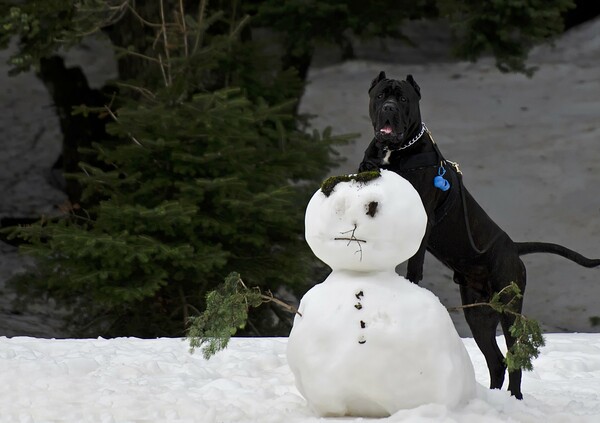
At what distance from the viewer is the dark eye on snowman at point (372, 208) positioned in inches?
182

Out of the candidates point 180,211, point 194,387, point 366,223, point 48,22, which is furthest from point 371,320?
point 48,22

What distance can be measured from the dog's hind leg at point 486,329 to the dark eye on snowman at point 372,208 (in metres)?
1.14

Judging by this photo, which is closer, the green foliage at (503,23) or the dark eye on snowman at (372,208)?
the dark eye on snowman at (372,208)

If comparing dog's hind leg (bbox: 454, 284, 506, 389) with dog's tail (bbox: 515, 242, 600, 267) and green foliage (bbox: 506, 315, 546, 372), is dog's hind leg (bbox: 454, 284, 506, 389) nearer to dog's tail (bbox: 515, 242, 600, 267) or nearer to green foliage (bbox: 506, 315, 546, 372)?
dog's tail (bbox: 515, 242, 600, 267)

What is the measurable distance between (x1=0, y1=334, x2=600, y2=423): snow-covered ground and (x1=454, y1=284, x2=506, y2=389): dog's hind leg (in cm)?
22

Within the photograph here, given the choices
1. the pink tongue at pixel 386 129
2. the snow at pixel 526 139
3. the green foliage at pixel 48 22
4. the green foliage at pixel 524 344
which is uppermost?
the pink tongue at pixel 386 129

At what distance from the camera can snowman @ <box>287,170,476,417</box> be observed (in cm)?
453

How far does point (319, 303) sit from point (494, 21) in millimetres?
7483

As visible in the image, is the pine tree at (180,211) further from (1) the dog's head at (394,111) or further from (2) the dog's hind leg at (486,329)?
(1) the dog's head at (394,111)

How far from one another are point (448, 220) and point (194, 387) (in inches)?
67.2

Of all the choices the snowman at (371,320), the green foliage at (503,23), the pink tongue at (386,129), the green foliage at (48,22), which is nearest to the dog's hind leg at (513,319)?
the snowman at (371,320)

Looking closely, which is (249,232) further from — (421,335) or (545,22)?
(421,335)

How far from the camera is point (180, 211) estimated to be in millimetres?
8664

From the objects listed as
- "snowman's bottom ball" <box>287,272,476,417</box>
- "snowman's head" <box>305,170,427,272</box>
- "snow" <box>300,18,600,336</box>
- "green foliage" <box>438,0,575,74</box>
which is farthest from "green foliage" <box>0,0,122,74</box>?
"snowman's bottom ball" <box>287,272,476,417</box>
